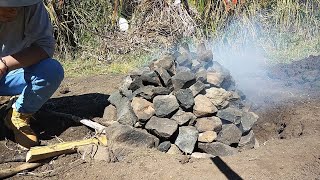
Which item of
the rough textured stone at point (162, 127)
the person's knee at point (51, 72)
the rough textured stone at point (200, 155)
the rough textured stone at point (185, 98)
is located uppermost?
the person's knee at point (51, 72)

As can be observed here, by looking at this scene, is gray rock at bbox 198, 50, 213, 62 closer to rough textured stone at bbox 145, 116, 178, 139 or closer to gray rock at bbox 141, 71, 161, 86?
gray rock at bbox 141, 71, 161, 86

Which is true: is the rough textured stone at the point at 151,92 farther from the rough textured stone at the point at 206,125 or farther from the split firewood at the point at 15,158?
the split firewood at the point at 15,158

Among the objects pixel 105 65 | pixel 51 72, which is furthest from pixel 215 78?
pixel 105 65

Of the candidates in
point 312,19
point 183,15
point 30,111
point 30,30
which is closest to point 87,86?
point 30,111

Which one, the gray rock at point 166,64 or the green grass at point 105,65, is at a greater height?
the gray rock at point 166,64

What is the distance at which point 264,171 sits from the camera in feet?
8.86

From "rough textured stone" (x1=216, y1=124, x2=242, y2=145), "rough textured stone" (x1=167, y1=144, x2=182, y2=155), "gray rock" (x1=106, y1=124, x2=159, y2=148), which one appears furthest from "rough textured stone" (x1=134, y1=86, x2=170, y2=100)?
"rough textured stone" (x1=216, y1=124, x2=242, y2=145)

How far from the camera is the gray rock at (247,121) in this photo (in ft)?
11.2

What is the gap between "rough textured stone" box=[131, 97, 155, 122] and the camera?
10.5 ft

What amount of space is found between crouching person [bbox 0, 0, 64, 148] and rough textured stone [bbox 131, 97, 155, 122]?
2.04 feet

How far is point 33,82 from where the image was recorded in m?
3.08

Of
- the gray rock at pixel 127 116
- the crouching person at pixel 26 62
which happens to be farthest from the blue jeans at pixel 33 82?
the gray rock at pixel 127 116

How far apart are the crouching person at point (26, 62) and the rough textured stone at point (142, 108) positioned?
2.04 feet

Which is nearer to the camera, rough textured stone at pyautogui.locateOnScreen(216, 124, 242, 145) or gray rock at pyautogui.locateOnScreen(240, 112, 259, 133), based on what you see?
rough textured stone at pyautogui.locateOnScreen(216, 124, 242, 145)
